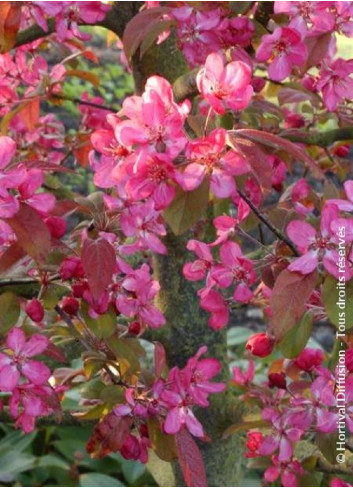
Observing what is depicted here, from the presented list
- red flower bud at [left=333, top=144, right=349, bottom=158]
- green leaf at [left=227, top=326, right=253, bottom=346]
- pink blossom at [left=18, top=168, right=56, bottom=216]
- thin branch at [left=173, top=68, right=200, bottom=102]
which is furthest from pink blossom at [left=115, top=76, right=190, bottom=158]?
green leaf at [left=227, top=326, right=253, bottom=346]

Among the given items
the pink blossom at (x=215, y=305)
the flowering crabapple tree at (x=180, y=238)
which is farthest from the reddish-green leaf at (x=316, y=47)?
the pink blossom at (x=215, y=305)

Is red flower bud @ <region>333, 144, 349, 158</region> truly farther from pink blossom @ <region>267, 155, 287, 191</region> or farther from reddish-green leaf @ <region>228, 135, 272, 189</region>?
reddish-green leaf @ <region>228, 135, 272, 189</region>

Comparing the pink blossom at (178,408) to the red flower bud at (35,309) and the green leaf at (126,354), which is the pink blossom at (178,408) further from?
the red flower bud at (35,309)

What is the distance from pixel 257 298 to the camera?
5.49 ft

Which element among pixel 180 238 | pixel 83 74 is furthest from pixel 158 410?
pixel 83 74

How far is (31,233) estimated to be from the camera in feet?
3.48

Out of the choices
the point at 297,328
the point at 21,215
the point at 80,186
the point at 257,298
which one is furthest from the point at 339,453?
the point at 80,186

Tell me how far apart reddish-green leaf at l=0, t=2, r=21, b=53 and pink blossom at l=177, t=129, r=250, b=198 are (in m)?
0.50

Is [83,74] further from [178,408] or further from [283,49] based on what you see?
[178,408]

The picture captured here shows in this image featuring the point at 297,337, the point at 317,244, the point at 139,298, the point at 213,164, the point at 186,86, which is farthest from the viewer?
the point at 186,86

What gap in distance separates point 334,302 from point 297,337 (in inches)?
5.8

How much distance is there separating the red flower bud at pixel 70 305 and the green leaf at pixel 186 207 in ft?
0.90

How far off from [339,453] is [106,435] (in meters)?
0.37

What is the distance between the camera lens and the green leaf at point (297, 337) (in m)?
1.19
